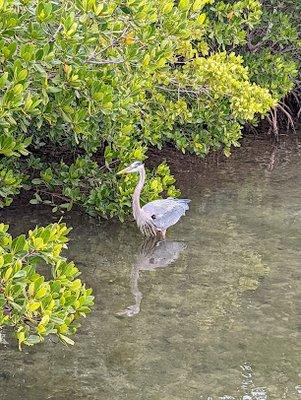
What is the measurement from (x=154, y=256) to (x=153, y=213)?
47 centimetres

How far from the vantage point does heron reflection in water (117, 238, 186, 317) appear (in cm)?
706

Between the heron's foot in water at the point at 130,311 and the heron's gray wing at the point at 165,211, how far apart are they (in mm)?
1548

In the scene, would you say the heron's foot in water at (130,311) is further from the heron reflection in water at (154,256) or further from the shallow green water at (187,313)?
the heron reflection in water at (154,256)

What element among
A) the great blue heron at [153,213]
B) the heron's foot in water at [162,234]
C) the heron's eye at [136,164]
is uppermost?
the heron's eye at [136,164]

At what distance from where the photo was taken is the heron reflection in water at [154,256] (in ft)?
23.2

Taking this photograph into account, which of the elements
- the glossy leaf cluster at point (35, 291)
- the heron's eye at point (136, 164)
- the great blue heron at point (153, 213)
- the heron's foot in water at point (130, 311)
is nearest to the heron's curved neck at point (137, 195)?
the great blue heron at point (153, 213)

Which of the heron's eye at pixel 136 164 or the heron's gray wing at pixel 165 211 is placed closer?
the heron's eye at pixel 136 164

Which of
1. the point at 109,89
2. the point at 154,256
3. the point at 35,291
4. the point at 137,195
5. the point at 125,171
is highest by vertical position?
the point at 109,89

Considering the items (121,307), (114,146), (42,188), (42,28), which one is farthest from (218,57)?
(42,28)

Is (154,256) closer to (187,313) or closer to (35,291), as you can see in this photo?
(187,313)

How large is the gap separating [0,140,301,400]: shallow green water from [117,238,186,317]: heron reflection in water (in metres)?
0.01

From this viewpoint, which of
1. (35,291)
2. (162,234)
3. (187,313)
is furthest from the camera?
(162,234)

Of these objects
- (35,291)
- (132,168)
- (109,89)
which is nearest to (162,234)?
(132,168)

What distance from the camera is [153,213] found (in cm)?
781
